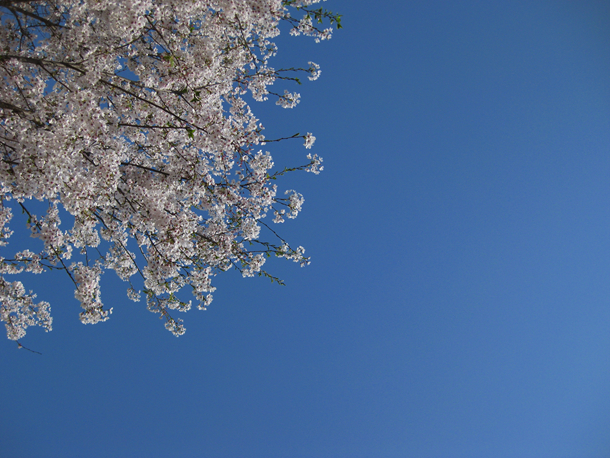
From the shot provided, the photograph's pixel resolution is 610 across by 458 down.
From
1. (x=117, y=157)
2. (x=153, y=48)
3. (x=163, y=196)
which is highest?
(x=153, y=48)

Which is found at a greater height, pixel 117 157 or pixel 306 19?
pixel 306 19

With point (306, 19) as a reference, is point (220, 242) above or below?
below

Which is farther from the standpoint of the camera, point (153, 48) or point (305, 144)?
point (305, 144)

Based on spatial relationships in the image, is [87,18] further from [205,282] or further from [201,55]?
[205,282]

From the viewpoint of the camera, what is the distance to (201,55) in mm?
4898

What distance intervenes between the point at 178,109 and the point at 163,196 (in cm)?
137

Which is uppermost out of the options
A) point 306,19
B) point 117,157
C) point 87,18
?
point 306,19

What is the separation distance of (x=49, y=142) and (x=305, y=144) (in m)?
3.45

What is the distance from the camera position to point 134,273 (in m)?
6.50

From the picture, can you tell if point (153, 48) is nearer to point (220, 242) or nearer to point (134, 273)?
point (220, 242)

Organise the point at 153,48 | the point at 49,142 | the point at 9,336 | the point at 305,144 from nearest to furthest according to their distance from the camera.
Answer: the point at 49,142
the point at 153,48
the point at 305,144
the point at 9,336

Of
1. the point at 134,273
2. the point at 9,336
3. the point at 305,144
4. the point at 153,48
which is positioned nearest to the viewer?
the point at 153,48

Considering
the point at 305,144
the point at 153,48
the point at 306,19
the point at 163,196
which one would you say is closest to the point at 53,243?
the point at 163,196

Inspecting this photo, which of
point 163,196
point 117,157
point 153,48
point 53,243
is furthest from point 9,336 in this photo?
point 153,48
